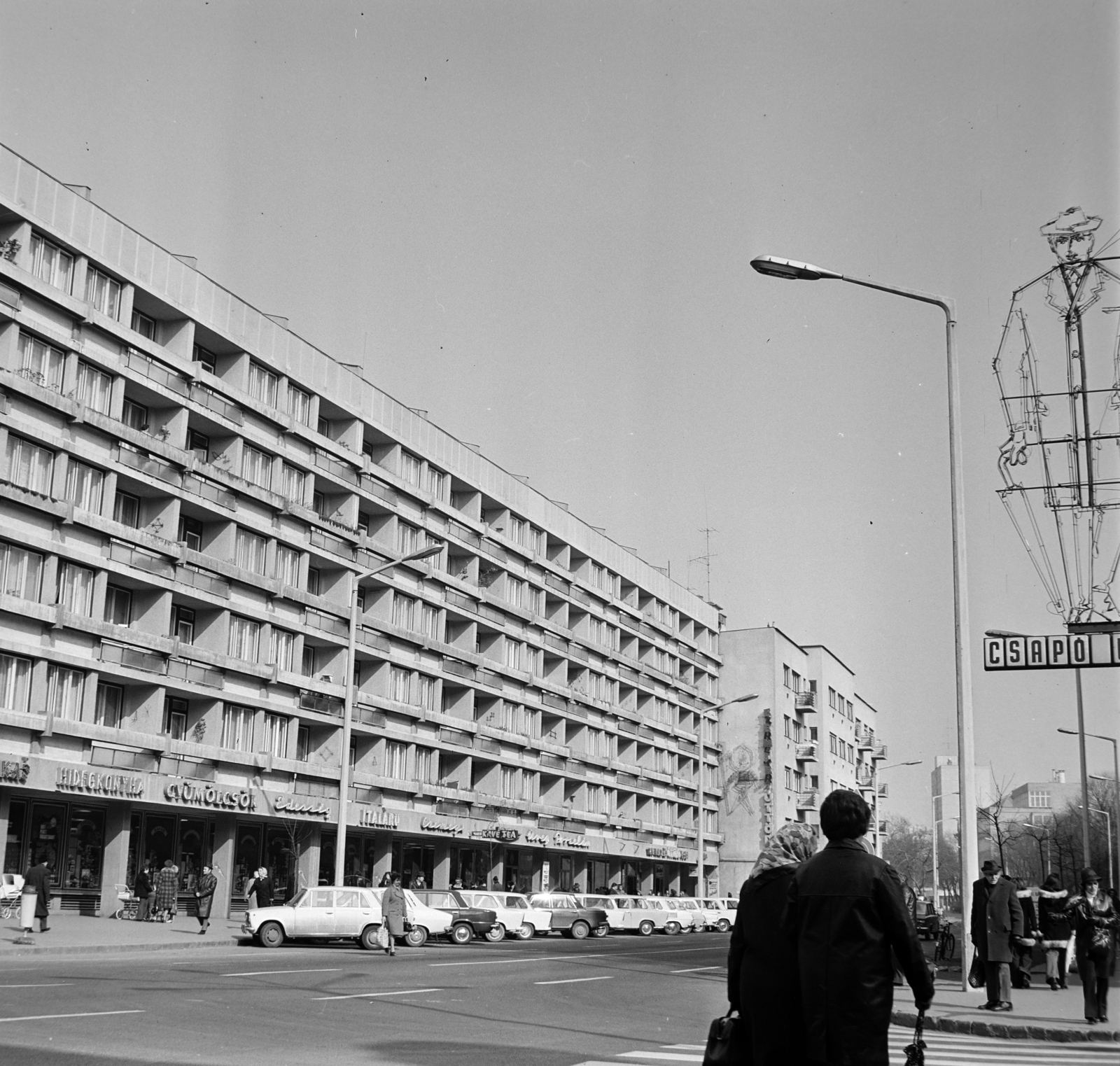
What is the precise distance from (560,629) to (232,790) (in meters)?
31.3

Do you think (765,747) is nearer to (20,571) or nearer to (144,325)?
(144,325)

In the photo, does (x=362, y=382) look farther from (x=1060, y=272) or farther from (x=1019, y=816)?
(x=1019, y=816)

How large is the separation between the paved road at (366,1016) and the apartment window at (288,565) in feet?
92.3

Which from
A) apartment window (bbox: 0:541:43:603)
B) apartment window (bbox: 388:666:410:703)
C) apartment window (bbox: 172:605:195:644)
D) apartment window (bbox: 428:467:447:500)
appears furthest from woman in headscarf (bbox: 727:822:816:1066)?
apartment window (bbox: 428:467:447:500)

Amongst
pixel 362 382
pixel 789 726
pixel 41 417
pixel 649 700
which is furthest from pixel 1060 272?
pixel 789 726

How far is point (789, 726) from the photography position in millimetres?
108625

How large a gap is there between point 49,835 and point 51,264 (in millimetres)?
17213

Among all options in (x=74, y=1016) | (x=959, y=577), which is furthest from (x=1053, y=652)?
(x=74, y=1016)

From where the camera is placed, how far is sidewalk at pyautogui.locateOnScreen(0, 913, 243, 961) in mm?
25891

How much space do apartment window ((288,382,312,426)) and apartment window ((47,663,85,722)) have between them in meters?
14.7

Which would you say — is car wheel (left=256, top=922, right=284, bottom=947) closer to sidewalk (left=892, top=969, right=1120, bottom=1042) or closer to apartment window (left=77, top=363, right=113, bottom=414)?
sidewalk (left=892, top=969, right=1120, bottom=1042)

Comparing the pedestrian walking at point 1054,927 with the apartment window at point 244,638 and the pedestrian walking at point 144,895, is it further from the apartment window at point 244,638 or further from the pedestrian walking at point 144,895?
the apartment window at point 244,638

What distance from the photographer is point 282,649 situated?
168 ft

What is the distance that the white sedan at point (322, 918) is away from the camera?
30.8 metres
